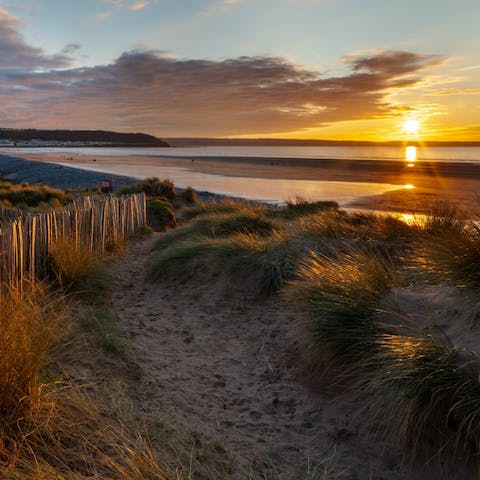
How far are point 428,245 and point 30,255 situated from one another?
4725 millimetres

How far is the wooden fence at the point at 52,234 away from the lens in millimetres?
5285

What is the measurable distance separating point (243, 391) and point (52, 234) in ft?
11.9

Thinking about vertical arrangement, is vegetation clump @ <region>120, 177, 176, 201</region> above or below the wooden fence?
above

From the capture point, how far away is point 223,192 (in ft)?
86.6

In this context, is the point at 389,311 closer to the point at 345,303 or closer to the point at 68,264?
the point at 345,303

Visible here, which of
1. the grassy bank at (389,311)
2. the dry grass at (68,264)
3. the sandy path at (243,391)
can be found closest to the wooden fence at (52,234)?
the dry grass at (68,264)

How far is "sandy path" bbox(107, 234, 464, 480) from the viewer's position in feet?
10.9

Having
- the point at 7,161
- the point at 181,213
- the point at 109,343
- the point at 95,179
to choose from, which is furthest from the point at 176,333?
the point at 7,161

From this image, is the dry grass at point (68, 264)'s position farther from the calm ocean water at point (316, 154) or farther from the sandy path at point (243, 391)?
the calm ocean water at point (316, 154)

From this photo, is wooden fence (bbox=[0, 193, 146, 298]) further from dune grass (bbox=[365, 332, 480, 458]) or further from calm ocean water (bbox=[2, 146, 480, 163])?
calm ocean water (bbox=[2, 146, 480, 163])

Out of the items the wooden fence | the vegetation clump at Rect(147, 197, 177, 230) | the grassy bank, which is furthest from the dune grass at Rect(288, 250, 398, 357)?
the vegetation clump at Rect(147, 197, 177, 230)

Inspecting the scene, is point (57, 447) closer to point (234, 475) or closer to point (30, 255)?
point (234, 475)

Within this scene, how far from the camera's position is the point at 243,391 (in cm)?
438

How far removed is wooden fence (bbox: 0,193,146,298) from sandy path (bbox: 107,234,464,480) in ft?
3.78
